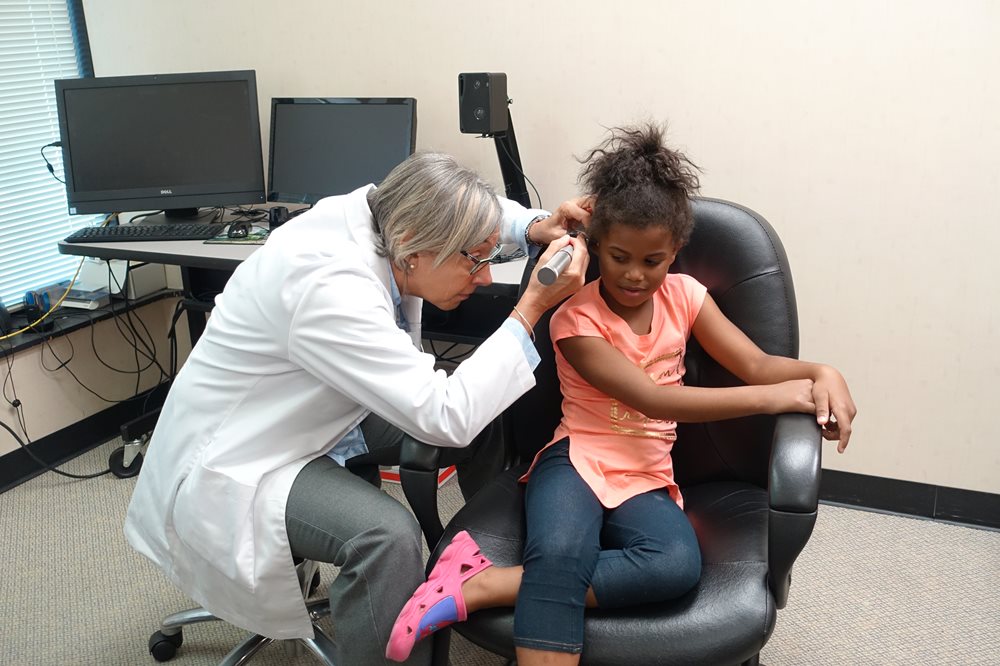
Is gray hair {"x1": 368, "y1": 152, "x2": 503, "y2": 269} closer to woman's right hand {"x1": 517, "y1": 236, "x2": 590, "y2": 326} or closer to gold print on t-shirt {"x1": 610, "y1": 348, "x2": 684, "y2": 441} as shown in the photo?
woman's right hand {"x1": 517, "y1": 236, "x2": 590, "y2": 326}

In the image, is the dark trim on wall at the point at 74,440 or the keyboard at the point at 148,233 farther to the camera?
the dark trim on wall at the point at 74,440

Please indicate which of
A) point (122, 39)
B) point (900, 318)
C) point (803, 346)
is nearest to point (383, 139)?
point (122, 39)

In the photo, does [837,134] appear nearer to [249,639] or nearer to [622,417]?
[622,417]

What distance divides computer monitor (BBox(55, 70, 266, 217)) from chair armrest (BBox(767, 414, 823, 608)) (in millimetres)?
1948

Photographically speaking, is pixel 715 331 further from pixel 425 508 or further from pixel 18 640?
pixel 18 640

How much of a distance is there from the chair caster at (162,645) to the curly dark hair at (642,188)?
1.26 metres

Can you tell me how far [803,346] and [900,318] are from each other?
0.83 feet

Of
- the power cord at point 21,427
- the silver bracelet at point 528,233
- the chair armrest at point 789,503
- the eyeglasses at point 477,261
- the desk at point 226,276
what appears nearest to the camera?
the chair armrest at point 789,503

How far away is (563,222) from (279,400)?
610mm

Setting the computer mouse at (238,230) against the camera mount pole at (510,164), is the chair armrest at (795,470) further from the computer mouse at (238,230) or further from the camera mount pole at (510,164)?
the computer mouse at (238,230)

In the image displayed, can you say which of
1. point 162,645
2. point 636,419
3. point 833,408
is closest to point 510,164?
point 636,419

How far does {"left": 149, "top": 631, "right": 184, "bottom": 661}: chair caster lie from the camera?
1.80m

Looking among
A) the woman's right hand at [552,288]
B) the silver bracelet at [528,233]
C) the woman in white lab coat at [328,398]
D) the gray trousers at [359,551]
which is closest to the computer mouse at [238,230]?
the woman in white lab coat at [328,398]

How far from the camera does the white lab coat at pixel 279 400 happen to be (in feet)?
4.27
